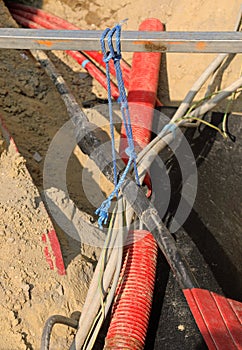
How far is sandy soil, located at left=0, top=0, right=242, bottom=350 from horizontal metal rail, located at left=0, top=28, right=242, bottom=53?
2.86 feet

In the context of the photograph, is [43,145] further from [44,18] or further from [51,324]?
[51,324]

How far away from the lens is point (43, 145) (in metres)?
3.44

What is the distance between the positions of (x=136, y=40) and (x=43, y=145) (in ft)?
5.72

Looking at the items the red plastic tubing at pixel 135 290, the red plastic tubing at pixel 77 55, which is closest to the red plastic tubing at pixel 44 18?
the red plastic tubing at pixel 77 55

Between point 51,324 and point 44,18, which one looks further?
point 44,18

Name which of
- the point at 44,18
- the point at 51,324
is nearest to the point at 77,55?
the point at 44,18

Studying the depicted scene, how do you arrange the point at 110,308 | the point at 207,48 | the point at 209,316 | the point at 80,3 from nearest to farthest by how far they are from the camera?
the point at 207,48 < the point at 209,316 < the point at 110,308 < the point at 80,3

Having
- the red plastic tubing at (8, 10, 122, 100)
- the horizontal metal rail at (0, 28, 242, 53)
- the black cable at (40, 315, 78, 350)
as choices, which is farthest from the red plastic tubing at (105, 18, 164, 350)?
the horizontal metal rail at (0, 28, 242, 53)

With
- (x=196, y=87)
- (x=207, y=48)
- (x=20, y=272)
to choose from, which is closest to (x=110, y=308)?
(x=20, y=272)

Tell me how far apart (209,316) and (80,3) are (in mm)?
3226

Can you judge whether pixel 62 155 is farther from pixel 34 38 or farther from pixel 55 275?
pixel 34 38

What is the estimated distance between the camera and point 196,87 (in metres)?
3.21

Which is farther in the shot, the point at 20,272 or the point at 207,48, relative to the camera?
the point at 20,272

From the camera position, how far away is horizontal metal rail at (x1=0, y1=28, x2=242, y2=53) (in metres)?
1.80
